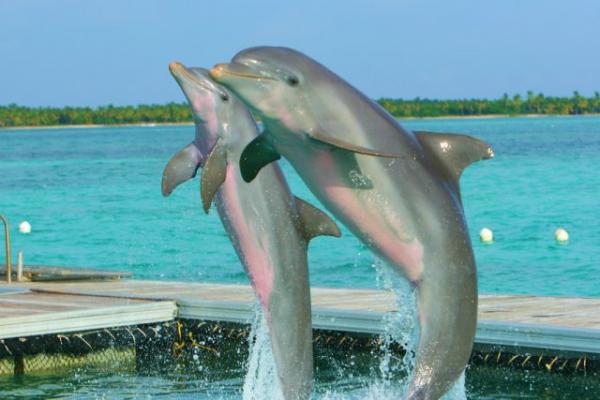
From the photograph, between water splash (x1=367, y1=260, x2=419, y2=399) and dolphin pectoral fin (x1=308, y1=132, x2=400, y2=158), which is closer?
dolphin pectoral fin (x1=308, y1=132, x2=400, y2=158)

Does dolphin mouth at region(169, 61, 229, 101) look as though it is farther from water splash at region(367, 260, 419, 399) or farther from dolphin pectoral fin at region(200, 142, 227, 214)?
water splash at region(367, 260, 419, 399)

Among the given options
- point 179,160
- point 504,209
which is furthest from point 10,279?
point 504,209

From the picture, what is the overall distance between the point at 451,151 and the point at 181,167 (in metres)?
1.71

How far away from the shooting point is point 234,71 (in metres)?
6.18

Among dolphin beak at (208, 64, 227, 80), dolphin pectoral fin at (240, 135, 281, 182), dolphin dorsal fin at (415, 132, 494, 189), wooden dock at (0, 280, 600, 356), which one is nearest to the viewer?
dolphin beak at (208, 64, 227, 80)

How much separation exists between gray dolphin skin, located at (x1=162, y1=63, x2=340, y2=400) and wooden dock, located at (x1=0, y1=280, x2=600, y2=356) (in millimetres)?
3554

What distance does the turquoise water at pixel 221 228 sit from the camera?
24906mm

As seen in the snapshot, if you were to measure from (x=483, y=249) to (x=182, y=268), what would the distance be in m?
6.07

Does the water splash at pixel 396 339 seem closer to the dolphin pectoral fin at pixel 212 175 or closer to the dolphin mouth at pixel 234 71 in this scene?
the dolphin pectoral fin at pixel 212 175

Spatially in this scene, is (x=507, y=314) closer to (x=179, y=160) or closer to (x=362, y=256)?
(x=179, y=160)

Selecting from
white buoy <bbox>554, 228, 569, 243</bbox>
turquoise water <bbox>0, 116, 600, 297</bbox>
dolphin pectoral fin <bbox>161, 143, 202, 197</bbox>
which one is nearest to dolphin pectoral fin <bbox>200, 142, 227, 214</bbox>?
dolphin pectoral fin <bbox>161, 143, 202, 197</bbox>

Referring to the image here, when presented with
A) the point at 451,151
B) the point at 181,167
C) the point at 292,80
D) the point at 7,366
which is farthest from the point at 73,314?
the point at 292,80

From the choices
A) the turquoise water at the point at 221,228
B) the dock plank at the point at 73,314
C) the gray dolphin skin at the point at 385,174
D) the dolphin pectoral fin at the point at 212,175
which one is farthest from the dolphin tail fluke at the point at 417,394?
the turquoise water at the point at 221,228

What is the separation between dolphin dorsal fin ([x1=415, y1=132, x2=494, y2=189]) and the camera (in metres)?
6.61
